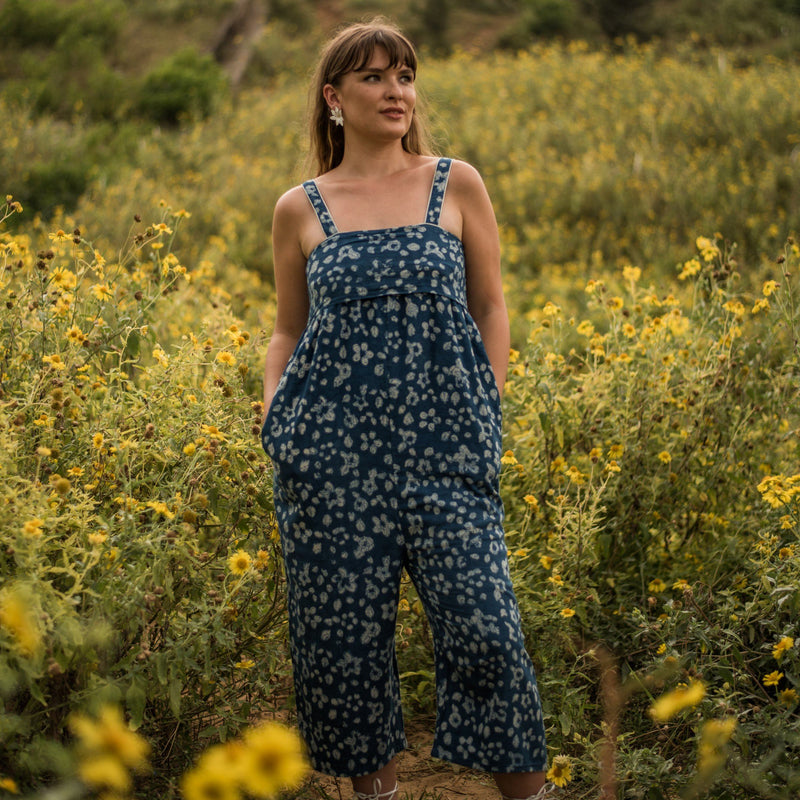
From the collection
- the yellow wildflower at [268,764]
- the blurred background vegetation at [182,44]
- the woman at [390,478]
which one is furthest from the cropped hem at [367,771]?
the blurred background vegetation at [182,44]

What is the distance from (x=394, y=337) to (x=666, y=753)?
4.14 ft

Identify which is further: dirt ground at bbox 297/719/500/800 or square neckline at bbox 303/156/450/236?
dirt ground at bbox 297/719/500/800

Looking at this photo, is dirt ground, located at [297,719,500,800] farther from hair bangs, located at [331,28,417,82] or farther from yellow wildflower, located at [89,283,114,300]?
hair bangs, located at [331,28,417,82]

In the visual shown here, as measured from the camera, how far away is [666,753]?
2.29 meters

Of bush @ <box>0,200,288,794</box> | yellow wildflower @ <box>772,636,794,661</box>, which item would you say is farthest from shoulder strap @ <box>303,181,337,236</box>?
yellow wildflower @ <box>772,636,794,661</box>

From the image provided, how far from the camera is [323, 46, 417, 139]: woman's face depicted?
208cm

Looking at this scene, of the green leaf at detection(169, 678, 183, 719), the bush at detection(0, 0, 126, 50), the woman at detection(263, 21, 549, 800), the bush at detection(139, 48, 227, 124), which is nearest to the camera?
the green leaf at detection(169, 678, 183, 719)

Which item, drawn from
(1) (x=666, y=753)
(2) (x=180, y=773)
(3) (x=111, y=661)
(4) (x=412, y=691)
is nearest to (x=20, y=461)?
(3) (x=111, y=661)

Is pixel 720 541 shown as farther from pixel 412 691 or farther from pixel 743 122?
pixel 743 122

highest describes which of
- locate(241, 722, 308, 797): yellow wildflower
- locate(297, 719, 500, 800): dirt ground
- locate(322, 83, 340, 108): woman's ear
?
locate(322, 83, 340, 108): woman's ear

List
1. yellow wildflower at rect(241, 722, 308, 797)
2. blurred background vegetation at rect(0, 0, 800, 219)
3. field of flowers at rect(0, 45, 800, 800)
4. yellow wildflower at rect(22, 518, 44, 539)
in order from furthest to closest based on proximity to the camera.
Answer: blurred background vegetation at rect(0, 0, 800, 219), field of flowers at rect(0, 45, 800, 800), yellow wildflower at rect(22, 518, 44, 539), yellow wildflower at rect(241, 722, 308, 797)

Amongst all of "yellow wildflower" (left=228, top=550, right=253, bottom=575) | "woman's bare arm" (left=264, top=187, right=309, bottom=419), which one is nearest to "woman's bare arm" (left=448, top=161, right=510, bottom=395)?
"woman's bare arm" (left=264, top=187, right=309, bottom=419)

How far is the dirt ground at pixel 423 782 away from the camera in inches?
91.2

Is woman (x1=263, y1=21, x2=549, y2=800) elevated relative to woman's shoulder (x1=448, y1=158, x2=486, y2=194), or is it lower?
lower
